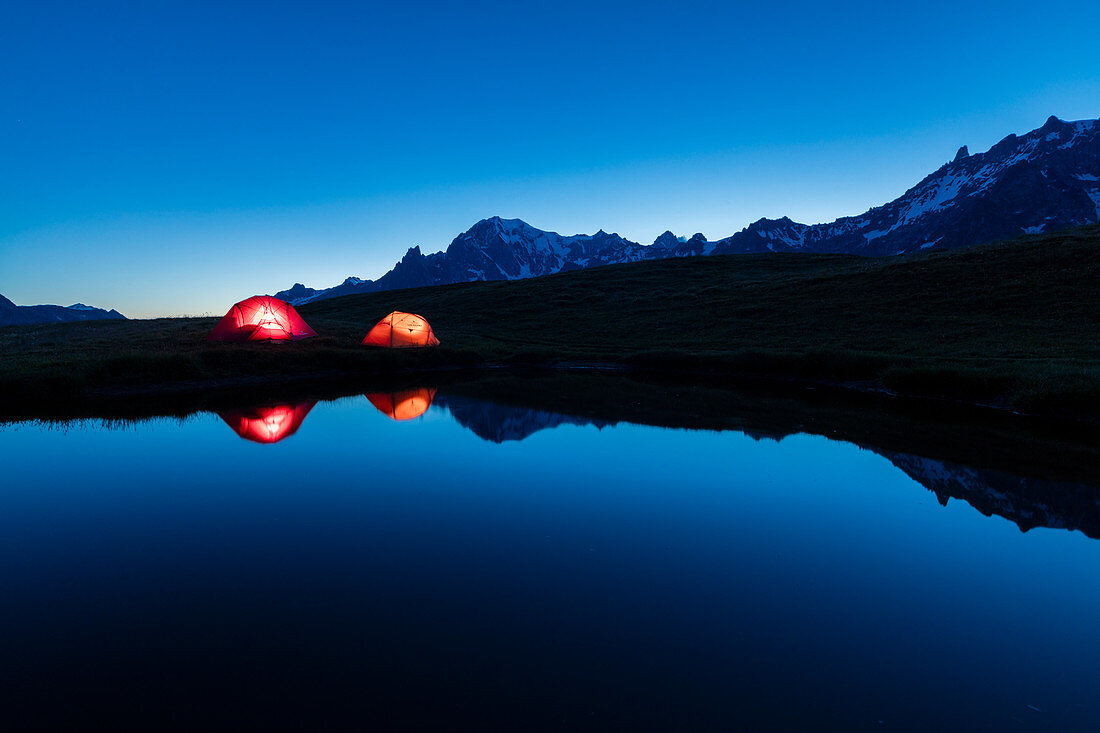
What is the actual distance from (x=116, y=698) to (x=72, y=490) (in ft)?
33.7

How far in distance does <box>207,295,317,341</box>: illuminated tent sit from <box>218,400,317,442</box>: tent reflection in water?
714 inches

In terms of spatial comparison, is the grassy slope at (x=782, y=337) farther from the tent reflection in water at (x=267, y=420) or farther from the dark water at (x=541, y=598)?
the dark water at (x=541, y=598)

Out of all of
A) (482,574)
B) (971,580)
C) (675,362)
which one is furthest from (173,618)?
(675,362)

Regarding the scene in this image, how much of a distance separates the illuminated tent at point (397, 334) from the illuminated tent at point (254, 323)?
20.4 feet

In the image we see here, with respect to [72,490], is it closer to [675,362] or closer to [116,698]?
[116,698]

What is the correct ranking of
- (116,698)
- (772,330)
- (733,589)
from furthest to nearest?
(772,330)
(733,589)
(116,698)

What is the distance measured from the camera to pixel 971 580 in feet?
28.5

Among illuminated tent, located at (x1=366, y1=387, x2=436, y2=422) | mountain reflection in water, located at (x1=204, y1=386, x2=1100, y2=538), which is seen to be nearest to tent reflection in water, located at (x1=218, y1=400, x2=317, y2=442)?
mountain reflection in water, located at (x1=204, y1=386, x2=1100, y2=538)

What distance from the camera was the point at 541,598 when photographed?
7949 mm

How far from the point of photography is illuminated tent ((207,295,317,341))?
40.3 m

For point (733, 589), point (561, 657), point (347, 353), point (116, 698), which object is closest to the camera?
point (116, 698)

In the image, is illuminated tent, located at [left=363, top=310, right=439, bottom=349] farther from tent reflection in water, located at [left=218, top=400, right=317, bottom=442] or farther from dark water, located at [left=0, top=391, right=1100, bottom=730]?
dark water, located at [left=0, top=391, right=1100, bottom=730]

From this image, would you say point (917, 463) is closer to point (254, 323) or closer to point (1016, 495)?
point (1016, 495)

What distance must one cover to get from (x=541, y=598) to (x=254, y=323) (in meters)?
40.5
